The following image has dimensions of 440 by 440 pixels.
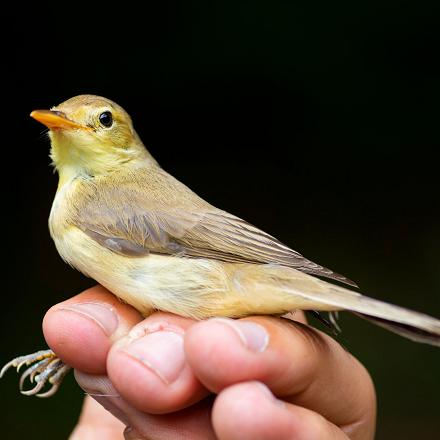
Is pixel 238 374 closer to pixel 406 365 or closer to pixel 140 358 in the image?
pixel 140 358

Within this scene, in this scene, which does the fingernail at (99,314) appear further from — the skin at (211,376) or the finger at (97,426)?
the finger at (97,426)

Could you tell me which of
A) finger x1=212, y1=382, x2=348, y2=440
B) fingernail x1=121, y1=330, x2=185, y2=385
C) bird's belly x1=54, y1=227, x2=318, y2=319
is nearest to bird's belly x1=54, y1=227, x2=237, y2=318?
bird's belly x1=54, y1=227, x2=318, y2=319

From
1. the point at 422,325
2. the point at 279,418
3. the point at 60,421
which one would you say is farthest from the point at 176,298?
the point at 60,421

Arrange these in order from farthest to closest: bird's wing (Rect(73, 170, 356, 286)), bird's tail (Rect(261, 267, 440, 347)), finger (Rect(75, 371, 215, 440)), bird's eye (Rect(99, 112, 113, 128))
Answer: bird's eye (Rect(99, 112, 113, 128)) < bird's wing (Rect(73, 170, 356, 286)) < finger (Rect(75, 371, 215, 440)) < bird's tail (Rect(261, 267, 440, 347))

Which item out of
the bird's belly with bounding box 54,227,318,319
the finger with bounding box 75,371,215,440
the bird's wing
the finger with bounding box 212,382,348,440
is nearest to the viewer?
the finger with bounding box 212,382,348,440

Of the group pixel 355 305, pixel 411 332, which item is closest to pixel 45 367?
pixel 355 305

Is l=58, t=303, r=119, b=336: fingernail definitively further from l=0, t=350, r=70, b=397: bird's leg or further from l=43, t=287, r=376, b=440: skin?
l=0, t=350, r=70, b=397: bird's leg
